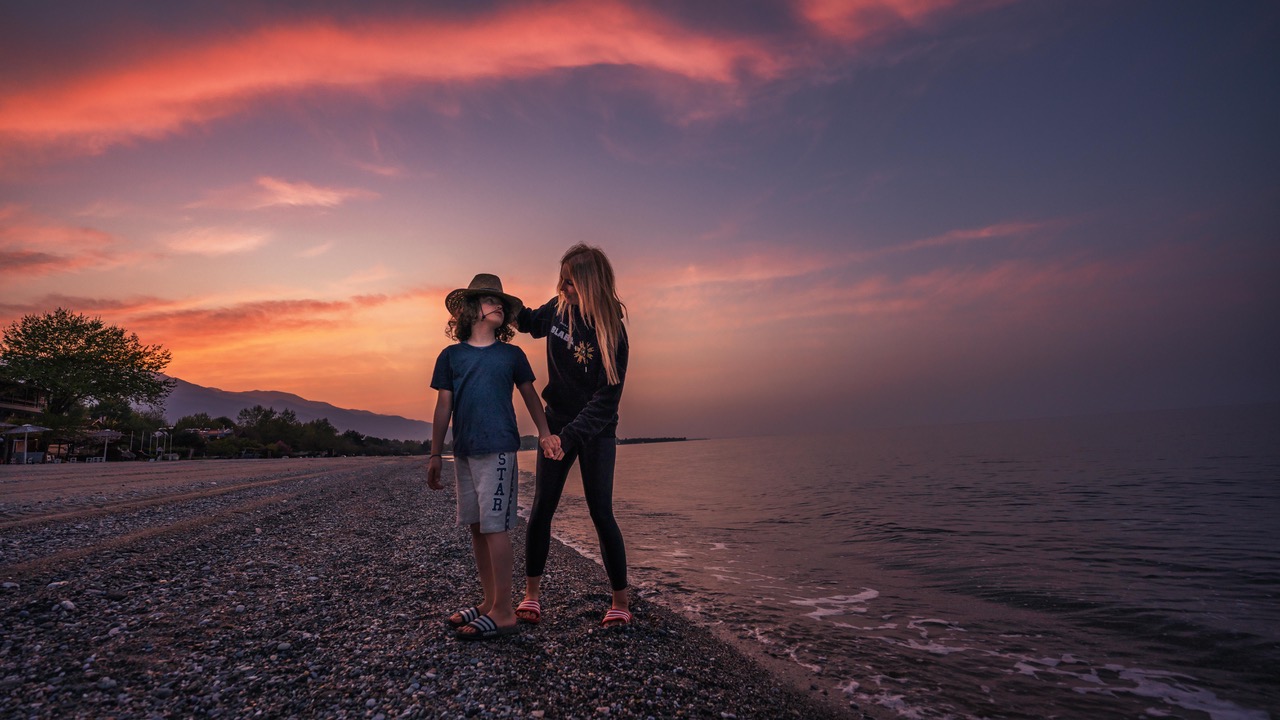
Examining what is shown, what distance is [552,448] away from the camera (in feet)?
13.5

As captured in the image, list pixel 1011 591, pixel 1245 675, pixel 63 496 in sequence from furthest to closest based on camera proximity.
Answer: pixel 63 496 → pixel 1011 591 → pixel 1245 675

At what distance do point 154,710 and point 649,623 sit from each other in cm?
360

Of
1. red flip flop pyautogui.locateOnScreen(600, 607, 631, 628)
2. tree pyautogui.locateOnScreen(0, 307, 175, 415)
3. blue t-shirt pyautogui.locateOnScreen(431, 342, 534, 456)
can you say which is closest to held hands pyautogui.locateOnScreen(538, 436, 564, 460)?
blue t-shirt pyautogui.locateOnScreen(431, 342, 534, 456)

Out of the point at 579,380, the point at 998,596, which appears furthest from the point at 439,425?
the point at 998,596

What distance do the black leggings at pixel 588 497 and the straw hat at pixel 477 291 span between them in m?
1.40

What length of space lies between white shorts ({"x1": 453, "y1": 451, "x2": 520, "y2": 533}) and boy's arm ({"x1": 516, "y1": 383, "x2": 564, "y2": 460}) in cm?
26

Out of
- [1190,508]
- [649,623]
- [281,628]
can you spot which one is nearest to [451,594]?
[281,628]

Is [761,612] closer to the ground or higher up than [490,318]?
closer to the ground

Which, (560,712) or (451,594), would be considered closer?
(560,712)

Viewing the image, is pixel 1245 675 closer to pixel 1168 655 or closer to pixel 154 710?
pixel 1168 655

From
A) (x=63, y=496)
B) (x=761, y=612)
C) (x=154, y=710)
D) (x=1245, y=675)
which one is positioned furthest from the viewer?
(x=63, y=496)

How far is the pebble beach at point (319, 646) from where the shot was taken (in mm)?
3168

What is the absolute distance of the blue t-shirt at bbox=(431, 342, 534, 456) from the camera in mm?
4055

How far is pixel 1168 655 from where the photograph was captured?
529cm
